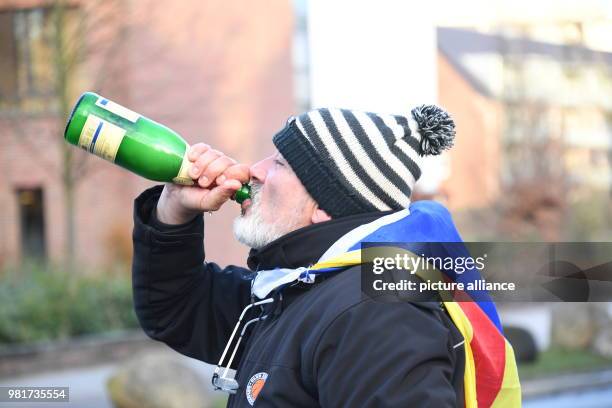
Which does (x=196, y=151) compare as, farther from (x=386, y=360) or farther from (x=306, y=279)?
(x=386, y=360)

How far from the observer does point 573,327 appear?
12.2 metres

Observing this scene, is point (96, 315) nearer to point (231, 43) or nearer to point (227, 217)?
point (227, 217)

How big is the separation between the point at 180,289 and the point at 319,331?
35.8 inches

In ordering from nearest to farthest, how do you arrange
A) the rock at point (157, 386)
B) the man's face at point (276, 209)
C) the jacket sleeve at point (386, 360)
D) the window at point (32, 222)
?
the jacket sleeve at point (386, 360) < the man's face at point (276, 209) < the rock at point (157, 386) < the window at point (32, 222)

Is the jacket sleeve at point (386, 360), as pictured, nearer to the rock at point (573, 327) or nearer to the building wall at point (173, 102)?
the rock at point (573, 327)

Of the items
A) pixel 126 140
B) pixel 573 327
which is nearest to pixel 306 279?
pixel 126 140

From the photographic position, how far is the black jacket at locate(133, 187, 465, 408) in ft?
6.58

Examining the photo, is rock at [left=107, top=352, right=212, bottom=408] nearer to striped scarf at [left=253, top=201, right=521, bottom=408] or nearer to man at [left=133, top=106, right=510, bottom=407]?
man at [left=133, top=106, right=510, bottom=407]

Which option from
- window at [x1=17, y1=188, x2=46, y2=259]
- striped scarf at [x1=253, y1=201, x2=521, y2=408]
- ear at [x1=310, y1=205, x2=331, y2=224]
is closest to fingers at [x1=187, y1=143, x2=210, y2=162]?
ear at [x1=310, y1=205, x2=331, y2=224]

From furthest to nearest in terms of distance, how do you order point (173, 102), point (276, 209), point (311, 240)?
point (173, 102), point (276, 209), point (311, 240)

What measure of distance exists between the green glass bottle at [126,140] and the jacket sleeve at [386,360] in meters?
0.97

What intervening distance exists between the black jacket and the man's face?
0.27ft

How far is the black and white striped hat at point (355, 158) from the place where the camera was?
2.54 m

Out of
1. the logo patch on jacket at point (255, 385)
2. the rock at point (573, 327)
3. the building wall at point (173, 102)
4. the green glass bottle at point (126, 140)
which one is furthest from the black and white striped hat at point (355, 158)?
the building wall at point (173, 102)
